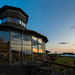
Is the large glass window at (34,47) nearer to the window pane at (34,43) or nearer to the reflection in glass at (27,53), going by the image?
the window pane at (34,43)

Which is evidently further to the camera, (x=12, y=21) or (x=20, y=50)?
(x=12, y=21)

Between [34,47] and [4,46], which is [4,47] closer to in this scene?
[4,46]

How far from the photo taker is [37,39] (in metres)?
15.0

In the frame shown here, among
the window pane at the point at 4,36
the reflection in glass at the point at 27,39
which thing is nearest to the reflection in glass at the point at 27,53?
the reflection in glass at the point at 27,39

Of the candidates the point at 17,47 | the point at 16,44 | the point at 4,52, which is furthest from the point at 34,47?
the point at 4,52

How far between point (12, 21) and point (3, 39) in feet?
18.5

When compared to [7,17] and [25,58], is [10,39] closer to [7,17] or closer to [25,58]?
[25,58]

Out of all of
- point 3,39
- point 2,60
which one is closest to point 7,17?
point 3,39

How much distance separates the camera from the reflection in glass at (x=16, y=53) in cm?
1092

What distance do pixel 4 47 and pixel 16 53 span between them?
206 centimetres

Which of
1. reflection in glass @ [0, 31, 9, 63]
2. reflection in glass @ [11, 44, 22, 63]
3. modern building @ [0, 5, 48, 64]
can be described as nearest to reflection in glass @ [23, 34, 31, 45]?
modern building @ [0, 5, 48, 64]

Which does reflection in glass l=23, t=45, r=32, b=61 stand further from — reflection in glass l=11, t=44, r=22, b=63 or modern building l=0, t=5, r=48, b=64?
reflection in glass l=11, t=44, r=22, b=63

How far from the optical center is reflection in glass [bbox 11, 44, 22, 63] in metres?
10.9

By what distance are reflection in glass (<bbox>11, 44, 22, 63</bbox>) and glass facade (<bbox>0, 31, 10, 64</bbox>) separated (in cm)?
79
